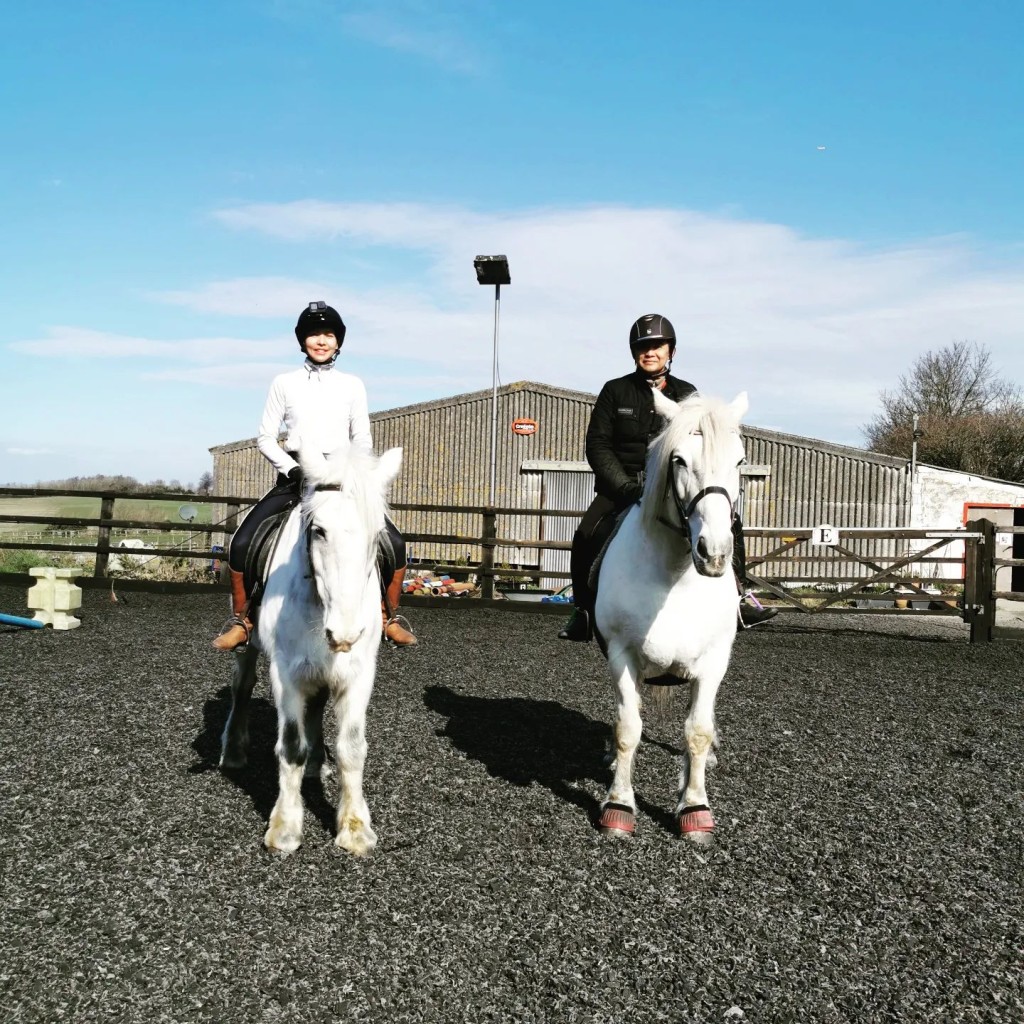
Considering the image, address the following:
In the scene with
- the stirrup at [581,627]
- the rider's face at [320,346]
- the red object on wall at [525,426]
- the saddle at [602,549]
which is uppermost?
the red object on wall at [525,426]

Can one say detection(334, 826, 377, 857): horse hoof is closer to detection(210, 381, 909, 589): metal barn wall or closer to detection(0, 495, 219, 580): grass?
detection(0, 495, 219, 580): grass

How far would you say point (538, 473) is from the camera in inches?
1008

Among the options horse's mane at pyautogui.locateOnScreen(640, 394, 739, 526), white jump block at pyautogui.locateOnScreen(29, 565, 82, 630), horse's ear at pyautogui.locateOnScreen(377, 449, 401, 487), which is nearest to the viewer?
horse's ear at pyautogui.locateOnScreen(377, 449, 401, 487)

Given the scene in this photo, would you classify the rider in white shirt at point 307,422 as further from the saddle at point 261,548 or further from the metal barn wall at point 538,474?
the metal barn wall at point 538,474

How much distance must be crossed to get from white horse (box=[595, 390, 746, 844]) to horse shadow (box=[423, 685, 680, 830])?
33 centimetres

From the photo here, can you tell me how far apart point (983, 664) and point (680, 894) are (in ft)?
29.5

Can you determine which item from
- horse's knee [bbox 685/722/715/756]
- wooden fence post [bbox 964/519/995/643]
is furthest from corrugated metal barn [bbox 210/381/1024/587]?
horse's knee [bbox 685/722/715/756]

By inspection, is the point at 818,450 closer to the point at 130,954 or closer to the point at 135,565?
the point at 135,565

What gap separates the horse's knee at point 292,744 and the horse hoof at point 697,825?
1956mm

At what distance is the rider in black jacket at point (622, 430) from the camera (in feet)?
18.2

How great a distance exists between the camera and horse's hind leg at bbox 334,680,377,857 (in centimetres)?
431

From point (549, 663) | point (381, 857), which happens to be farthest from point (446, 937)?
point (549, 663)

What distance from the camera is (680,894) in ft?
13.0

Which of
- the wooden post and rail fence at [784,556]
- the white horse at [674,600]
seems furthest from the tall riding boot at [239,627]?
the wooden post and rail fence at [784,556]
